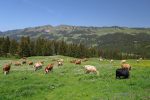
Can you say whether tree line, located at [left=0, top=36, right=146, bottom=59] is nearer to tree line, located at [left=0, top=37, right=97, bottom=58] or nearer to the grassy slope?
tree line, located at [left=0, top=37, right=97, bottom=58]

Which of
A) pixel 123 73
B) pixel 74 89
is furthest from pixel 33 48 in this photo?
pixel 74 89

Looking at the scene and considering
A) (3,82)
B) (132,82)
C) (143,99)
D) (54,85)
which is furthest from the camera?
(3,82)

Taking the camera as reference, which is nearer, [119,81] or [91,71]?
[119,81]

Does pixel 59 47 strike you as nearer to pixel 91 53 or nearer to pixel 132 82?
pixel 91 53

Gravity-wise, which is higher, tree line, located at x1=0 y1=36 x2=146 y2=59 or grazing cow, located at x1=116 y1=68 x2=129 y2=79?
grazing cow, located at x1=116 y1=68 x2=129 y2=79

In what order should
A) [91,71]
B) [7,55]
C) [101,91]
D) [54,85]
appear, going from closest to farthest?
[101,91], [54,85], [91,71], [7,55]

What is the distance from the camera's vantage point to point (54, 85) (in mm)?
31969

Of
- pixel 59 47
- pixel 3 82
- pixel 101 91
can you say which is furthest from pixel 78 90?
pixel 59 47

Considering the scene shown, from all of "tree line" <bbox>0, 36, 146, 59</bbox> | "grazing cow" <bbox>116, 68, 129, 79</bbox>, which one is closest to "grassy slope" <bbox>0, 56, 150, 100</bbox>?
"grazing cow" <bbox>116, 68, 129, 79</bbox>

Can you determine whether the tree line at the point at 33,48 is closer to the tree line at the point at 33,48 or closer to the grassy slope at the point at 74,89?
the tree line at the point at 33,48

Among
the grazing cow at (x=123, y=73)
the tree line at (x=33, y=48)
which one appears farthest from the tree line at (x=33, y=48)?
the grazing cow at (x=123, y=73)

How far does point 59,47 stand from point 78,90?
484 ft

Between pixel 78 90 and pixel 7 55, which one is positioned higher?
pixel 78 90

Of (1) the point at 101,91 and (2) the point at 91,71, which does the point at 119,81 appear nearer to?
(1) the point at 101,91
